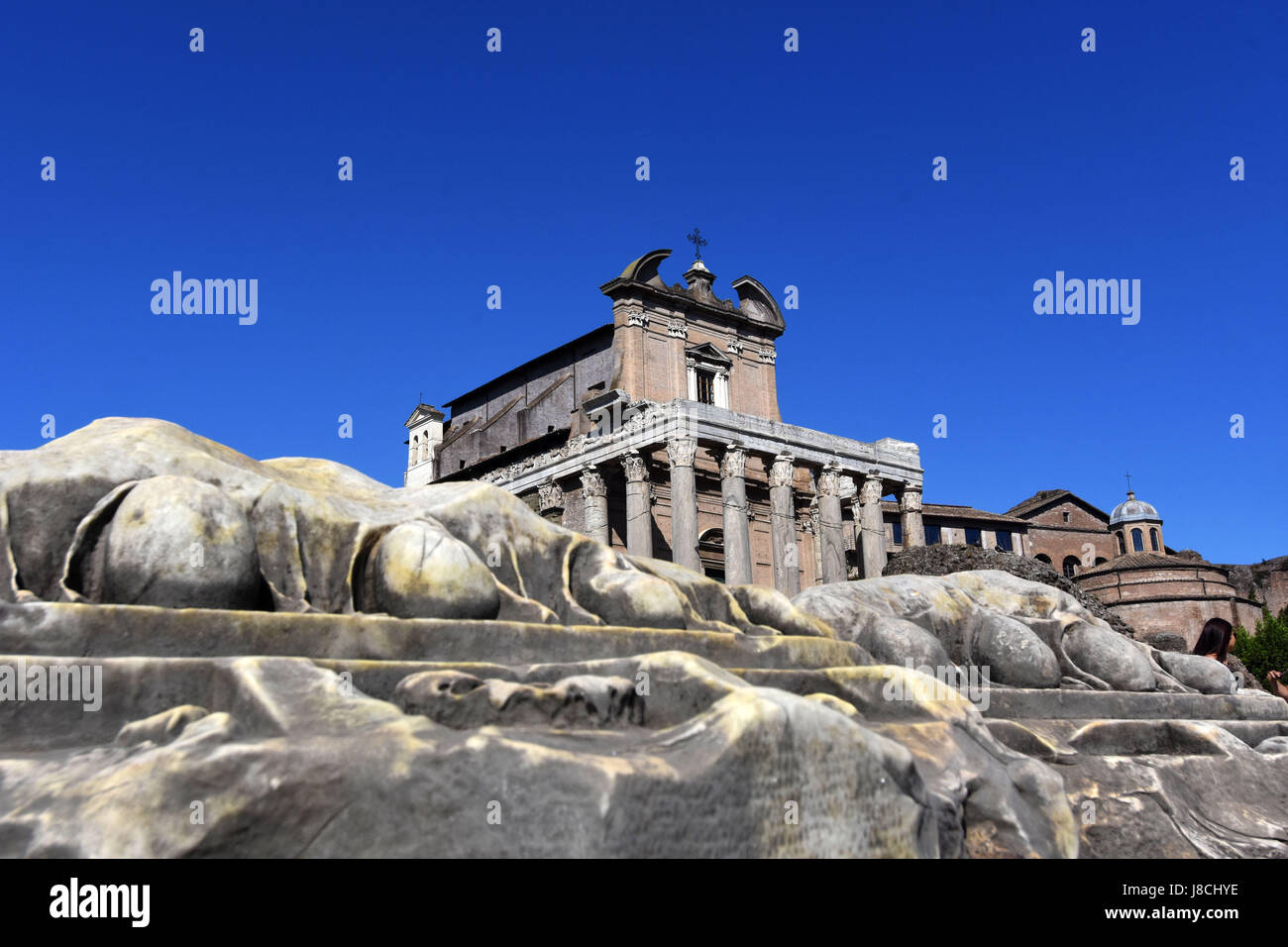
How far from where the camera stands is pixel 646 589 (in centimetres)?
741

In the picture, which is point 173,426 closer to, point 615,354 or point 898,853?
point 898,853

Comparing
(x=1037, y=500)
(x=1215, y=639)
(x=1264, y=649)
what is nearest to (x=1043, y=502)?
(x=1037, y=500)

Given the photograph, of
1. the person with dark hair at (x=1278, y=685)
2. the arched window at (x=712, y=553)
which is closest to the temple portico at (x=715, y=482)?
the arched window at (x=712, y=553)

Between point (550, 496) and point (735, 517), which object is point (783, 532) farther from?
point (550, 496)

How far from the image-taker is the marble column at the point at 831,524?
37812mm

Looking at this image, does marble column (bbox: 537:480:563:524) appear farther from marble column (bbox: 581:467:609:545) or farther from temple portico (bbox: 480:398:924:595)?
marble column (bbox: 581:467:609:545)

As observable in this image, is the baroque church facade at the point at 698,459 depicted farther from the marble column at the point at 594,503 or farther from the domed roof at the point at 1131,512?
the domed roof at the point at 1131,512

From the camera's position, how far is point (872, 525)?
129 ft

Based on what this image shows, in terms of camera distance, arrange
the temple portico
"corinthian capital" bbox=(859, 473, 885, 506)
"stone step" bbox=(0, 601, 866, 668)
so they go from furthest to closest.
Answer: "corinthian capital" bbox=(859, 473, 885, 506) → the temple portico → "stone step" bbox=(0, 601, 866, 668)

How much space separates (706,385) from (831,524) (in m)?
10.6

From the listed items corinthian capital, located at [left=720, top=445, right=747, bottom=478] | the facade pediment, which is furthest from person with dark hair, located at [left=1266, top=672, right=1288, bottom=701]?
the facade pediment

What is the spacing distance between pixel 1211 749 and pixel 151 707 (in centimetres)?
764

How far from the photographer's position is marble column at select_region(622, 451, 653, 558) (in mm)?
35750

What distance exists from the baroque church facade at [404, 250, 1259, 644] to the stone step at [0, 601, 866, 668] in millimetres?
26267
